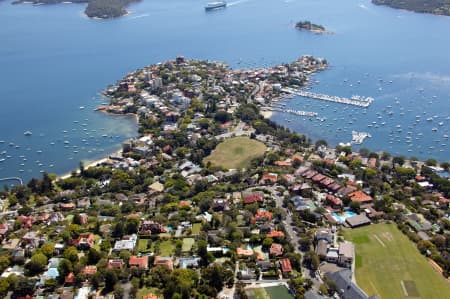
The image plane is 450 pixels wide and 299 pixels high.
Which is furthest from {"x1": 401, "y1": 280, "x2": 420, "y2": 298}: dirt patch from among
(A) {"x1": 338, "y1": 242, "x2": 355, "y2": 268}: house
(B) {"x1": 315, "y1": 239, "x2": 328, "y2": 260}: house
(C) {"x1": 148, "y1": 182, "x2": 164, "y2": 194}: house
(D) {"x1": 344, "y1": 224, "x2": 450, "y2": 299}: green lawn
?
(C) {"x1": 148, "y1": 182, "x2": 164, "y2": 194}: house

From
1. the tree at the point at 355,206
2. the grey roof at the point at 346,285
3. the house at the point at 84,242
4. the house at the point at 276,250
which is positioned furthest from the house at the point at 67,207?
the tree at the point at 355,206

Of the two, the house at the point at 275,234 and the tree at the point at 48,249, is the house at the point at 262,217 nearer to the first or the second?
the house at the point at 275,234

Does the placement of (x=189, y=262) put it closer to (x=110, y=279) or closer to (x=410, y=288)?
(x=110, y=279)

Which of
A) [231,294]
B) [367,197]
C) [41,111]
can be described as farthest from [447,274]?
[41,111]

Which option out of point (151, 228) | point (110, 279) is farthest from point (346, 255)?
point (110, 279)

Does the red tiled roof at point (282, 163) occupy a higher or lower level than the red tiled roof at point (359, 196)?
higher

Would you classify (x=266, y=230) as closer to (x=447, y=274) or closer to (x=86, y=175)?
(x=447, y=274)
